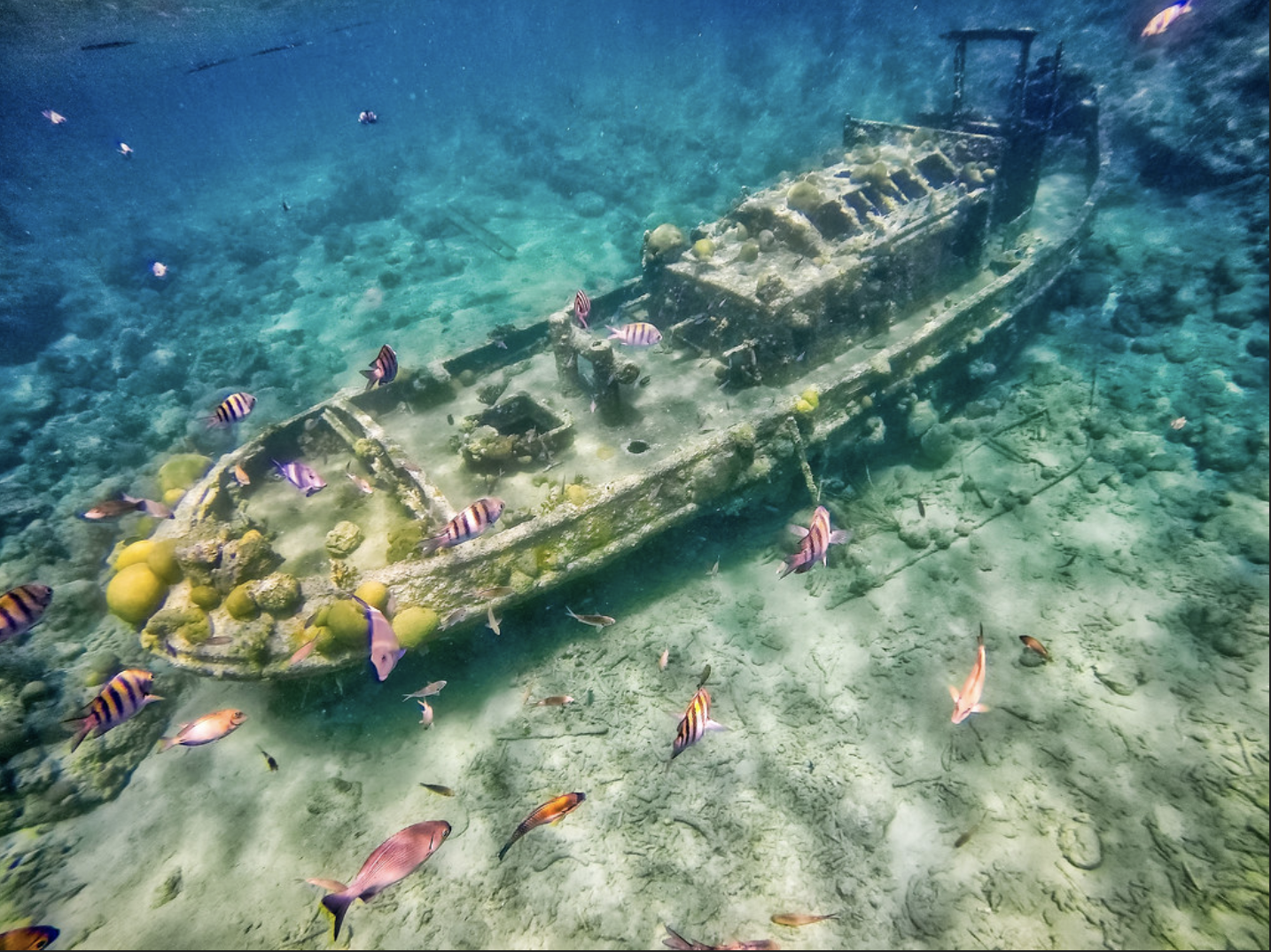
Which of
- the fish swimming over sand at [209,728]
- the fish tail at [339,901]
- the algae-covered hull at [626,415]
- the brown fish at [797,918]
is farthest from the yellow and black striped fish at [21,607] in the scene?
the brown fish at [797,918]

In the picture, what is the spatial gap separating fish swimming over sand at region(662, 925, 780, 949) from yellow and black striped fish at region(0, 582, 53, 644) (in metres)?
6.84

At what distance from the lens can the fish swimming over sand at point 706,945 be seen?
4.72m

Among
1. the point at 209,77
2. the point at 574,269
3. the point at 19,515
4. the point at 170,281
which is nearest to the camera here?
the point at 19,515

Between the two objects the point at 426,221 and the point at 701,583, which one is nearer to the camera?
the point at 701,583

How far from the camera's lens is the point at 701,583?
27.6ft

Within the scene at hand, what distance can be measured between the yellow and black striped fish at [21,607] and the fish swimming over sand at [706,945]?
6.84m

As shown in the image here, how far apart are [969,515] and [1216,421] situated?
460 cm

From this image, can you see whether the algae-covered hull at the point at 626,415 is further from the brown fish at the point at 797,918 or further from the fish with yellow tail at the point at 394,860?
the brown fish at the point at 797,918

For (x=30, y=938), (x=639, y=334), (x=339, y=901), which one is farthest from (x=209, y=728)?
(x=639, y=334)

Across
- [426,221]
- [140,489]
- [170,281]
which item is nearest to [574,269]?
[426,221]

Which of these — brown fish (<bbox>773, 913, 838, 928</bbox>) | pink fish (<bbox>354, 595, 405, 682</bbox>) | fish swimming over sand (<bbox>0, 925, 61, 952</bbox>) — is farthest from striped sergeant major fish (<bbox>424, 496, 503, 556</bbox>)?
fish swimming over sand (<bbox>0, 925, 61, 952</bbox>)

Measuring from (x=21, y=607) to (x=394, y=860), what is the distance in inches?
190

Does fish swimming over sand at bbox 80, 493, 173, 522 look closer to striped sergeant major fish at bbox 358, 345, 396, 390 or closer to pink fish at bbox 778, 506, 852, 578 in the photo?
striped sergeant major fish at bbox 358, 345, 396, 390

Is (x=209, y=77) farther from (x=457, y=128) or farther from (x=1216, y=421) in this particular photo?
(x=1216, y=421)
